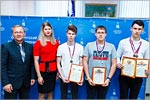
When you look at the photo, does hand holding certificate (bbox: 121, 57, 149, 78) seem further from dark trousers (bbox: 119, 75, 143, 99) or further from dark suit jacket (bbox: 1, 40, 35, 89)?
dark suit jacket (bbox: 1, 40, 35, 89)

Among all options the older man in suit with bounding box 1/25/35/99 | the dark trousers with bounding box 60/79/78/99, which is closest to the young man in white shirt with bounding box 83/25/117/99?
the dark trousers with bounding box 60/79/78/99

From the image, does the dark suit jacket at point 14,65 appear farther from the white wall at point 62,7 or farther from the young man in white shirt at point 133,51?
the white wall at point 62,7

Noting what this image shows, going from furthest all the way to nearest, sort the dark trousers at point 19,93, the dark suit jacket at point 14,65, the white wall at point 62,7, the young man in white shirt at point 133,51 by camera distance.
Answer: the white wall at point 62,7 → the young man in white shirt at point 133,51 → the dark trousers at point 19,93 → the dark suit jacket at point 14,65

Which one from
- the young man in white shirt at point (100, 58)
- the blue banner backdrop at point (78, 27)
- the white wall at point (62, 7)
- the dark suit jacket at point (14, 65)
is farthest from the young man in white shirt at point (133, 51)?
the white wall at point (62, 7)

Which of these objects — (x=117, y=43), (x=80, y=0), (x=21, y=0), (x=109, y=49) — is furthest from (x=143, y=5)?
(x=21, y=0)

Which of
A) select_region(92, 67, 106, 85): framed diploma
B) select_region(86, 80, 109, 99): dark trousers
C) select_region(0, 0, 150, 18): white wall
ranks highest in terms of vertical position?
select_region(0, 0, 150, 18): white wall

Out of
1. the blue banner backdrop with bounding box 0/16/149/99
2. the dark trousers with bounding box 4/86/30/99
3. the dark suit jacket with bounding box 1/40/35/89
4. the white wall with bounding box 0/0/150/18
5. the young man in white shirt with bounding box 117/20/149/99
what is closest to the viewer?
the dark suit jacket with bounding box 1/40/35/89

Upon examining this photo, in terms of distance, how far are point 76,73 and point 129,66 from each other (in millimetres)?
783

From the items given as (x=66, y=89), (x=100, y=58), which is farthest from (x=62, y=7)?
(x=66, y=89)

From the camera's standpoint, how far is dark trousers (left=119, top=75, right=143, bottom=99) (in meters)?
2.91

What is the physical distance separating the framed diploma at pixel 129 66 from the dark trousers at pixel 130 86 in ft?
0.25

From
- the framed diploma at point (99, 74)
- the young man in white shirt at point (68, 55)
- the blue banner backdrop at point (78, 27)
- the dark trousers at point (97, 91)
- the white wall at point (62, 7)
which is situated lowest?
the dark trousers at point (97, 91)

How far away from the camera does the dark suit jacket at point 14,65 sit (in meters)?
2.55

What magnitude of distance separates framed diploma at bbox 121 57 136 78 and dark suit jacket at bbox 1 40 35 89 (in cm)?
136
